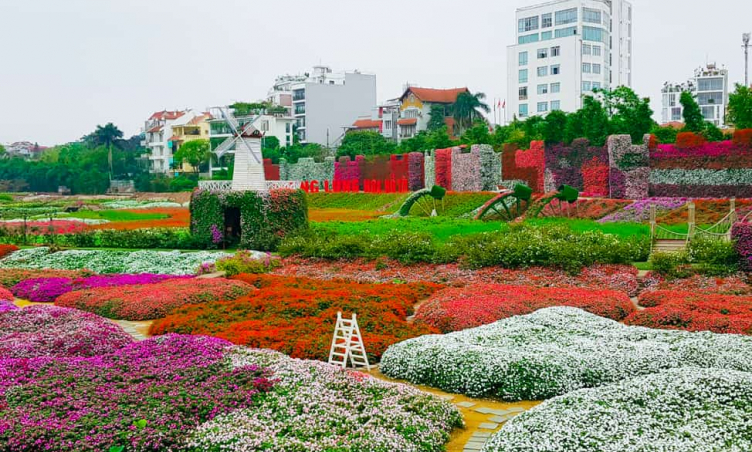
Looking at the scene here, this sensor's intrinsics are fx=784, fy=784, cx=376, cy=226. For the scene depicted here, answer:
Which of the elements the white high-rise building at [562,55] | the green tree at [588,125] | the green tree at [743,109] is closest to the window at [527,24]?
the white high-rise building at [562,55]

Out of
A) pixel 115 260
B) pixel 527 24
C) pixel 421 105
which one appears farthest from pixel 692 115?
pixel 421 105

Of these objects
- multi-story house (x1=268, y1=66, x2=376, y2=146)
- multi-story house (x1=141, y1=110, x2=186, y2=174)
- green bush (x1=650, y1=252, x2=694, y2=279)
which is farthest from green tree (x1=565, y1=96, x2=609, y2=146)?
multi-story house (x1=141, y1=110, x2=186, y2=174)

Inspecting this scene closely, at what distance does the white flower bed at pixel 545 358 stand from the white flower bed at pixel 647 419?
1.36 metres

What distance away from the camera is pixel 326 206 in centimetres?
5381

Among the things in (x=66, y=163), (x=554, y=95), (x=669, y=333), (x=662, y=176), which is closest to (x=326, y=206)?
(x=662, y=176)

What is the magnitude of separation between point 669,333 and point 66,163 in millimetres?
92989

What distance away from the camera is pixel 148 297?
15.4 m

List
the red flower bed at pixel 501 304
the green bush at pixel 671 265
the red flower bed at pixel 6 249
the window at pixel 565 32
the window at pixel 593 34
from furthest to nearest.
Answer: the window at pixel 565 32, the window at pixel 593 34, the red flower bed at pixel 6 249, the green bush at pixel 671 265, the red flower bed at pixel 501 304

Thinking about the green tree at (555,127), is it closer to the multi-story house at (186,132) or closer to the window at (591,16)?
the window at (591,16)

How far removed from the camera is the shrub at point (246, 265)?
20.2 meters

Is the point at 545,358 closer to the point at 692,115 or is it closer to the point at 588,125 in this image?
the point at 588,125

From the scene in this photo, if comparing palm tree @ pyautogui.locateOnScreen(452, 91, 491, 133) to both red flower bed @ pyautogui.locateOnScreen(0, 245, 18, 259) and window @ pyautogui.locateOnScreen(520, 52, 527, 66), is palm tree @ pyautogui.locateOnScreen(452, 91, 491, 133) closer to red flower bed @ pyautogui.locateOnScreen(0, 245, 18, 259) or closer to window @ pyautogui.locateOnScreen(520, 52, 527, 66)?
window @ pyautogui.locateOnScreen(520, 52, 527, 66)

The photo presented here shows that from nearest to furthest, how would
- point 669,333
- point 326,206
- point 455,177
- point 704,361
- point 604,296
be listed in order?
point 704,361 → point 669,333 → point 604,296 → point 455,177 → point 326,206

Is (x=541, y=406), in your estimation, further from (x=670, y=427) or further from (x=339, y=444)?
(x=339, y=444)
